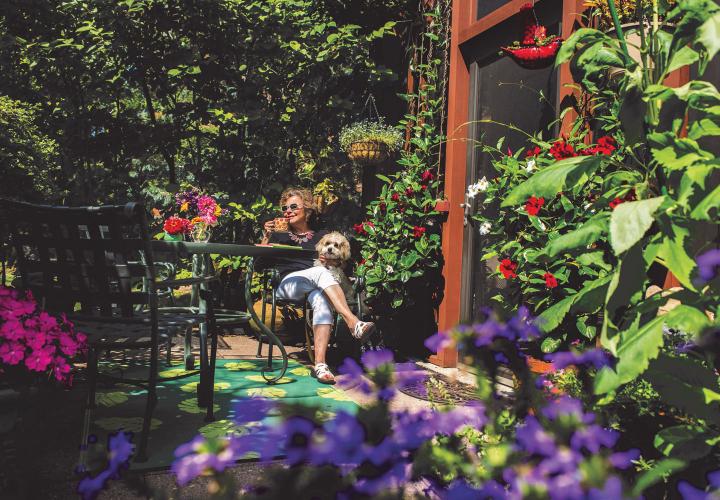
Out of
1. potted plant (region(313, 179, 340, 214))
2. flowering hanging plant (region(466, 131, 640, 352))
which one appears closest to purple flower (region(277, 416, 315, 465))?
flowering hanging plant (region(466, 131, 640, 352))

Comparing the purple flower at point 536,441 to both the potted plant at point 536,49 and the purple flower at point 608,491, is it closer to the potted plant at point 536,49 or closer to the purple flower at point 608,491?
the purple flower at point 608,491

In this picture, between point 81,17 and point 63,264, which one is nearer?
point 63,264

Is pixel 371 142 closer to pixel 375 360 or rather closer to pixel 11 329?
pixel 11 329

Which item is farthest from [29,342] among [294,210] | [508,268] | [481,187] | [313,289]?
[294,210]

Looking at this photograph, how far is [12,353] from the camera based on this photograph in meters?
1.72

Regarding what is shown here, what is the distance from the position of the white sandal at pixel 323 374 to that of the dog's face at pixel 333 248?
2.71ft

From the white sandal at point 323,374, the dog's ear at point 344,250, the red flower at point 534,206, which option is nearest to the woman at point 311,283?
the white sandal at point 323,374

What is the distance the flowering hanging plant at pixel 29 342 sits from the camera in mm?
1725

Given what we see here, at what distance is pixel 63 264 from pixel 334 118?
12.4 feet

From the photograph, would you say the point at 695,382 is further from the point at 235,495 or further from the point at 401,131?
the point at 401,131

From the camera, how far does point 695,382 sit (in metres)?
1.25

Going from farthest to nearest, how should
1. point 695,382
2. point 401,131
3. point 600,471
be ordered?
point 401,131 < point 695,382 < point 600,471

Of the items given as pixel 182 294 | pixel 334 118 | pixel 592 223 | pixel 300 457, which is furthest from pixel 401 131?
pixel 300 457

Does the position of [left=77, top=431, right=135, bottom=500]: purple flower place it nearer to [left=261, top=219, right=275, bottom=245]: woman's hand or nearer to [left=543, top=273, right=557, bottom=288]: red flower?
[left=543, top=273, right=557, bottom=288]: red flower
